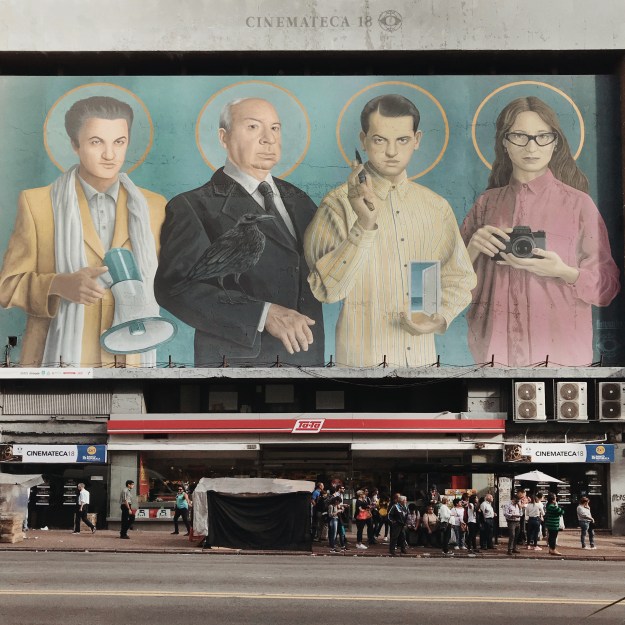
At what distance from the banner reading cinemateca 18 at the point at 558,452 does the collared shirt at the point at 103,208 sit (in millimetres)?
17881

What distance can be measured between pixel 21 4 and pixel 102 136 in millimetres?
6460

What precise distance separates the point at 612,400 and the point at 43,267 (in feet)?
75.6

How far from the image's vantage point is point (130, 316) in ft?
145

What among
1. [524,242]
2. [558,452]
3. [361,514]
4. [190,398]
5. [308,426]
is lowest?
[361,514]

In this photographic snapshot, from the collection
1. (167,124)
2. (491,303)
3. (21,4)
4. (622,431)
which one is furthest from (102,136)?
(622,431)

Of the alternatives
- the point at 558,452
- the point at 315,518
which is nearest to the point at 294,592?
the point at 315,518

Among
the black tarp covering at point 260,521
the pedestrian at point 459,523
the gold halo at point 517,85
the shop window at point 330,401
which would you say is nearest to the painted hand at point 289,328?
the shop window at point 330,401

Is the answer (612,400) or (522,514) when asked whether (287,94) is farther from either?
(522,514)

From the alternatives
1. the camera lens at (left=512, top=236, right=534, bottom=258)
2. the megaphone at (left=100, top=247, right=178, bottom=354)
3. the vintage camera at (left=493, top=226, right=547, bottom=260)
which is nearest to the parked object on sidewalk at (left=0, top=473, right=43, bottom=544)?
the megaphone at (left=100, top=247, right=178, bottom=354)

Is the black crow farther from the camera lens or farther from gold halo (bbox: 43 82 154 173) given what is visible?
the camera lens

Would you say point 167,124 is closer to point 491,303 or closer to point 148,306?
point 148,306

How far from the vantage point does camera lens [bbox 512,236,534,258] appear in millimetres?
44812

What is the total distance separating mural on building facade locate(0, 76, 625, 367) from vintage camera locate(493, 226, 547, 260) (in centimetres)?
6

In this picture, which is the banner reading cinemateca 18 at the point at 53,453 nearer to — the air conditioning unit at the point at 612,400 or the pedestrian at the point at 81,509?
the pedestrian at the point at 81,509
